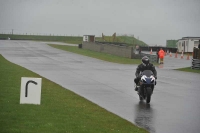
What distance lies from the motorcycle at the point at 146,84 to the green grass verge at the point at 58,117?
2142 mm

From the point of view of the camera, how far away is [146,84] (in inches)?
652

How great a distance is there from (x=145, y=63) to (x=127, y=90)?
10.7ft

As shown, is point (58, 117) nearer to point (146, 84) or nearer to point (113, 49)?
point (146, 84)

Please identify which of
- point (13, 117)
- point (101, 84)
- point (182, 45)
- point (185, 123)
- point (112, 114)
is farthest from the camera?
point (182, 45)

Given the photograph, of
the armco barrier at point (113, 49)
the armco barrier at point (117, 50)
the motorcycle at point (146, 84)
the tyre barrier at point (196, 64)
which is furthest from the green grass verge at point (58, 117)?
the armco barrier at point (113, 49)

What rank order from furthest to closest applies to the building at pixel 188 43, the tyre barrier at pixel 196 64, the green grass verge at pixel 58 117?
the building at pixel 188 43 → the tyre barrier at pixel 196 64 → the green grass verge at pixel 58 117

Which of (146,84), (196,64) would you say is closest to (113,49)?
(196,64)

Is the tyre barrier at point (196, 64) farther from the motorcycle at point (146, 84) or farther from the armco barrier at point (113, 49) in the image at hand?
the motorcycle at point (146, 84)

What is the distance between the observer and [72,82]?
23.0m

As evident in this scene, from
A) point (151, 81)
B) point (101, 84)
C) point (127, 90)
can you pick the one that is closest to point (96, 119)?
point (151, 81)

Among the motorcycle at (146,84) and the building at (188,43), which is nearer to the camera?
the motorcycle at (146,84)

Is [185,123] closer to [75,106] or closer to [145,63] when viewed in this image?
[75,106]

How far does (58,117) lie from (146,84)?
5.31 meters

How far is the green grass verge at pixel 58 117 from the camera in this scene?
34.2ft
